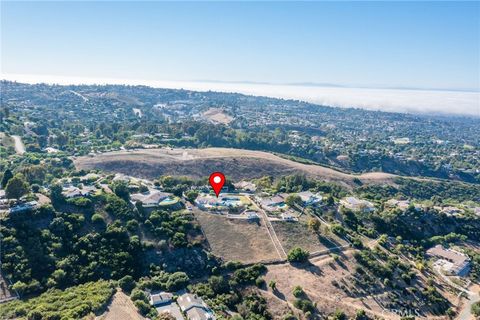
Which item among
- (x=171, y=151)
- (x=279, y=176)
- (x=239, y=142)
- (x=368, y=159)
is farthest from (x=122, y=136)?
(x=368, y=159)

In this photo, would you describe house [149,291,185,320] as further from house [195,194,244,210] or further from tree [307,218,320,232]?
A: tree [307,218,320,232]

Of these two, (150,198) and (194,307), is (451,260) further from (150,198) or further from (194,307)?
(150,198)

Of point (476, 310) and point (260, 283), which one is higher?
point (260, 283)

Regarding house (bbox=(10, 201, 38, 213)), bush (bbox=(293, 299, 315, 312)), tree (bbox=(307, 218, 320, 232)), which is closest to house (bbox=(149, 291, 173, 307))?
bush (bbox=(293, 299, 315, 312))

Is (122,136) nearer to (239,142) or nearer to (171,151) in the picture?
(171,151)

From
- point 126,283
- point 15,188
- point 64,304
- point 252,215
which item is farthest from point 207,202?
point 64,304
